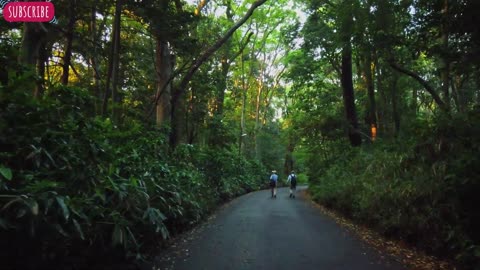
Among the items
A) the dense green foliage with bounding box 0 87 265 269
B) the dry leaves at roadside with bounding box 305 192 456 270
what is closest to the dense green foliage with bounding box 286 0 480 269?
the dry leaves at roadside with bounding box 305 192 456 270

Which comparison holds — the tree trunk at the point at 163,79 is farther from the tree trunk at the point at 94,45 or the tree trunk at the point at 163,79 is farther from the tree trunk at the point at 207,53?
the tree trunk at the point at 94,45

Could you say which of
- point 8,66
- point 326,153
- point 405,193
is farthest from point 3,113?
Answer: point 326,153

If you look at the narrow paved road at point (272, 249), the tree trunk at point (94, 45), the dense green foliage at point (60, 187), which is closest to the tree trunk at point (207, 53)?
the tree trunk at point (94, 45)

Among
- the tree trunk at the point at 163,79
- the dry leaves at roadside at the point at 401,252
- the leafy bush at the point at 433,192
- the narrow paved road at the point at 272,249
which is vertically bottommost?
the dry leaves at roadside at the point at 401,252

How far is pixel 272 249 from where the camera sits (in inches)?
310

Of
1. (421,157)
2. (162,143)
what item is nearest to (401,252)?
(421,157)

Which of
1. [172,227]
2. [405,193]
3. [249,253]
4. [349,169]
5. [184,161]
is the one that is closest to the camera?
[249,253]

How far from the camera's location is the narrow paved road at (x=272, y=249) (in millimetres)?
6684

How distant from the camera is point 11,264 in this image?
12.3 feet

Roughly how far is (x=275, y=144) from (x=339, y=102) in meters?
20.3

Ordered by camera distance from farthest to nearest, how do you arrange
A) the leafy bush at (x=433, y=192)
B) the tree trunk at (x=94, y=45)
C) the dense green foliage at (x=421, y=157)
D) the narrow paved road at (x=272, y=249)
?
1. the tree trunk at (x=94, y=45)
2. the dense green foliage at (x=421, y=157)
3. the leafy bush at (x=433, y=192)
4. the narrow paved road at (x=272, y=249)

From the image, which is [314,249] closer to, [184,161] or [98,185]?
[98,185]

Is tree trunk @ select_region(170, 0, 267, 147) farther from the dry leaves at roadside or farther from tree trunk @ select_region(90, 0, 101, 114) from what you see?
the dry leaves at roadside

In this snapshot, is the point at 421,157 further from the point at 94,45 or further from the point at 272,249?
the point at 94,45
